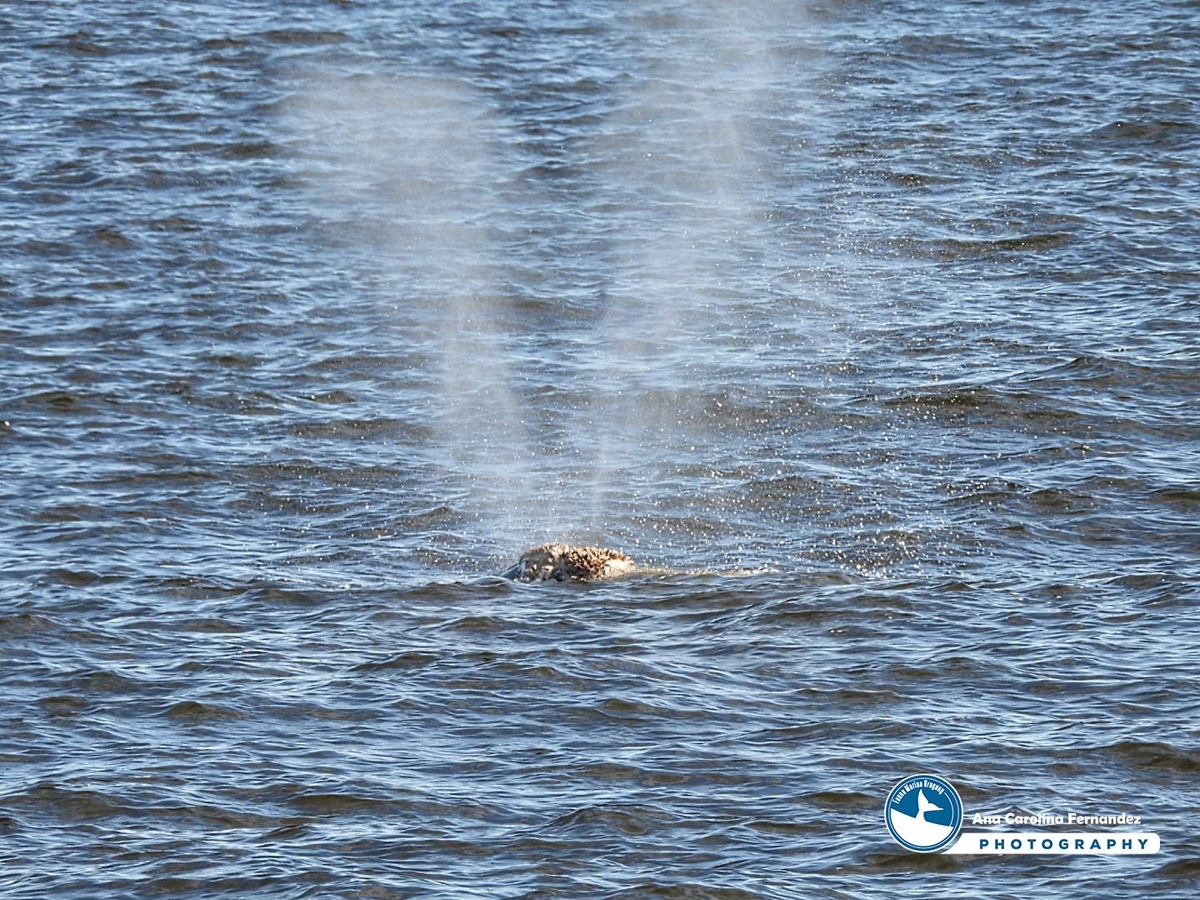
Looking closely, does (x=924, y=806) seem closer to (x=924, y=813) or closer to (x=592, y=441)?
(x=924, y=813)

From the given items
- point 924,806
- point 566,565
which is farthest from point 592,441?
point 924,806

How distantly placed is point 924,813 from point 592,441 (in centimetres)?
1217

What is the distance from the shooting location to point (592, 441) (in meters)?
29.5

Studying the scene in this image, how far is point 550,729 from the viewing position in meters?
20.4

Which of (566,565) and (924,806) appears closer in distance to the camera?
(924,806)

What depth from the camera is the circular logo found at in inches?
705

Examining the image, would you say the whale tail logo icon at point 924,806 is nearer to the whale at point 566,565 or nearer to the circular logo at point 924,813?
the circular logo at point 924,813

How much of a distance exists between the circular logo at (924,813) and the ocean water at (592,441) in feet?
0.69

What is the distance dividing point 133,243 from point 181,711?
59.3 feet

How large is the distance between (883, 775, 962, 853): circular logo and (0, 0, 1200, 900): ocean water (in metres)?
0.21

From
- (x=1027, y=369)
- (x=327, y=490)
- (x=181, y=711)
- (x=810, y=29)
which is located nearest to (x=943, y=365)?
(x=1027, y=369)

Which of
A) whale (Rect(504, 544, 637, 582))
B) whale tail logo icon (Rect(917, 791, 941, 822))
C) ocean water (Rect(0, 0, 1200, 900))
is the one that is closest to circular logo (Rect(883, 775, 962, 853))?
whale tail logo icon (Rect(917, 791, 941, 822))

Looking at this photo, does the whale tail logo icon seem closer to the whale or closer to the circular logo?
the circular logo

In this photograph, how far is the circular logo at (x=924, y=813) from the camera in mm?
17906
